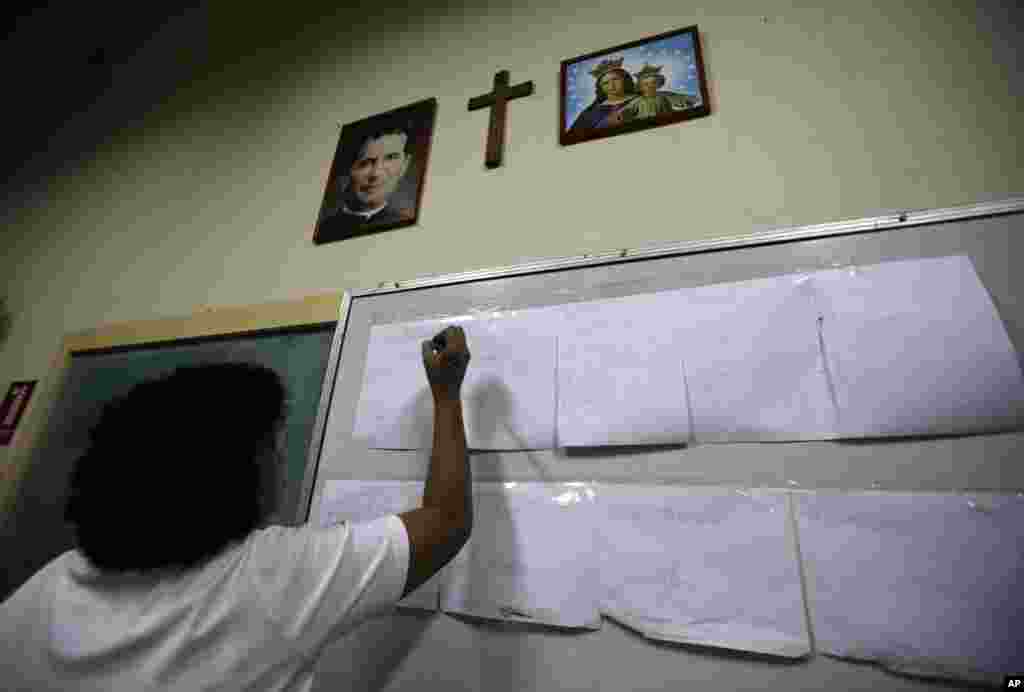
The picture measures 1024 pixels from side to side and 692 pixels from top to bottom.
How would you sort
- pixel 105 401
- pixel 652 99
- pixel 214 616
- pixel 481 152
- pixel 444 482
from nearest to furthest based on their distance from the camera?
pixel 214 616
pixel 444 482
pixel 652 99
pixel 481 152
pixel 105 401

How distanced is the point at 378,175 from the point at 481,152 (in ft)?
0.95

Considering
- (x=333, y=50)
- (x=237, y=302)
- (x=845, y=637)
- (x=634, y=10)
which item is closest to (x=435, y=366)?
(x=845, y=637)

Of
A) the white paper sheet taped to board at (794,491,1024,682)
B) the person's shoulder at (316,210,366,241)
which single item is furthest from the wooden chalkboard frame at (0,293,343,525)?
the white paper sheet taped to board at (794,491,1024,682)

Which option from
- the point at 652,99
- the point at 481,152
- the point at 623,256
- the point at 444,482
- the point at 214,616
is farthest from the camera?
the point at 481,152

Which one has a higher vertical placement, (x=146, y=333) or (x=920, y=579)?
(x=146, y=333)

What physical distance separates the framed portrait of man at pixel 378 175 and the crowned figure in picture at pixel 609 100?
406 mm

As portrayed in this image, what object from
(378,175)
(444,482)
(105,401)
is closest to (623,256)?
(444,482)

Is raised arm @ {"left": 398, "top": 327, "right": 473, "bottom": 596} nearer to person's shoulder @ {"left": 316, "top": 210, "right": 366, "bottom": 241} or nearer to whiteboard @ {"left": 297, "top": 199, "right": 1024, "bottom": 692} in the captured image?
whiteboard @ {"left": 297, "top": 199, "right": 1024, "bottom": 692}

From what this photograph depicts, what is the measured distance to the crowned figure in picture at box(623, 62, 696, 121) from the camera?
2.71 feet

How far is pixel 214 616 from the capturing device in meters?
0.44

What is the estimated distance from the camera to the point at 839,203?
66cm

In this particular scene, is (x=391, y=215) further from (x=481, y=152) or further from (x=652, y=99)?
(x=652, y=99)

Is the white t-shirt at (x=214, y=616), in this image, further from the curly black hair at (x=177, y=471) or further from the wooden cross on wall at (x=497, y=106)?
the wooden cross on wall at (x=497, y=106)

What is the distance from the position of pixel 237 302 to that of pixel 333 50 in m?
0.96
